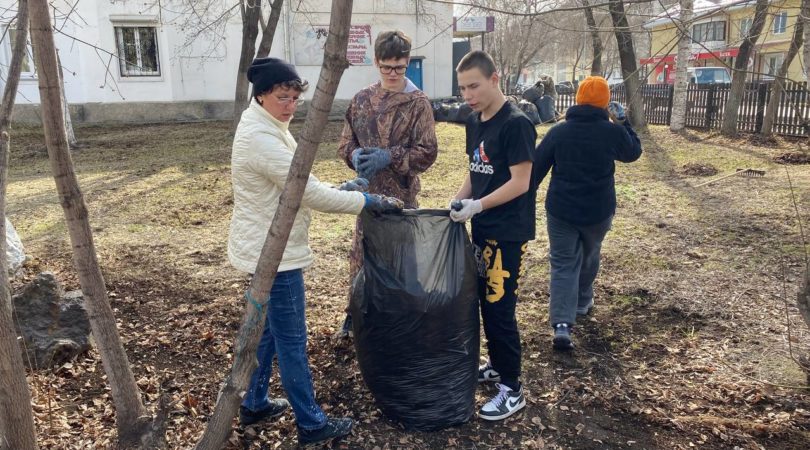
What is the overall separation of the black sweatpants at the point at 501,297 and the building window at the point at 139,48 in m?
16.5

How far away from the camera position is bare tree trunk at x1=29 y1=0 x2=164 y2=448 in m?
1.78

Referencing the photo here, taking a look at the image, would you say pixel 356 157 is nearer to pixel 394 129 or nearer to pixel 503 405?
pixel 394 129

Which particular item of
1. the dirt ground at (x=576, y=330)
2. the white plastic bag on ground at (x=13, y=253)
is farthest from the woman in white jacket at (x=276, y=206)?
the white plastic bag on ground at (x=13, y=253)

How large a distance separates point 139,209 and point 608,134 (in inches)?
217

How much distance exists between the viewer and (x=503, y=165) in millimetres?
2609

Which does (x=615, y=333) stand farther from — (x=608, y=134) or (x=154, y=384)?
(x=154, y=384)

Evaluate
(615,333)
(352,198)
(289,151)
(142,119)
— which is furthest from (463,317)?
(142,119)

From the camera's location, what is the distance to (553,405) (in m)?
2.81

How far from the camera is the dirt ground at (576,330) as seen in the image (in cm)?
261

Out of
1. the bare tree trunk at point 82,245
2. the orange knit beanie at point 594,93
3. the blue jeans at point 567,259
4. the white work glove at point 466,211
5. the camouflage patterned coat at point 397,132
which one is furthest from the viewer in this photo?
the blue jeans at point 567,259

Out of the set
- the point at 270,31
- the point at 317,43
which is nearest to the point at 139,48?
the point at 317,43

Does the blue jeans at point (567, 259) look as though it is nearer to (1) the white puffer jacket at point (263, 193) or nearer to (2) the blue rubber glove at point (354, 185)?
(2) the blue rubber glove at point (354, 185)

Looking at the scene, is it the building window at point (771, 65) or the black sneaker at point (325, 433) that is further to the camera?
the building window at point (771, 65)

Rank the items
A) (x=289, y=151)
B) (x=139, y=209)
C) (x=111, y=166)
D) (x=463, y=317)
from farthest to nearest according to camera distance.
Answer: (x=111, y=166)
(x=139, y=209)
(x=463, y=317)
(x=289, y=151)
